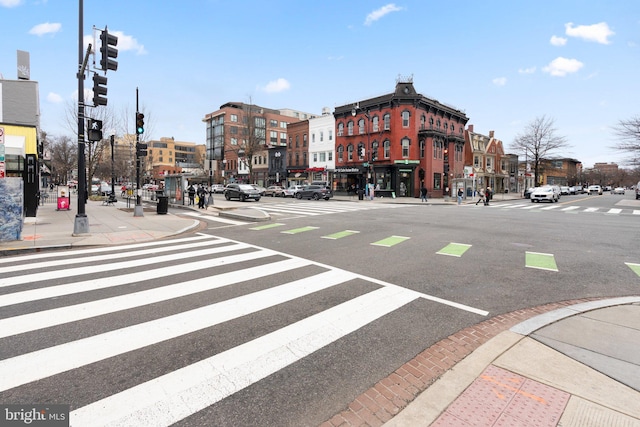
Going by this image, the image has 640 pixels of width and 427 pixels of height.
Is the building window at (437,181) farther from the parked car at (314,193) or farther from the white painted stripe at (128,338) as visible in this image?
the white painted stripe at (128,338)

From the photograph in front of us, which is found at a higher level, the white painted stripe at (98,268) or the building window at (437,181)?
the building window at (437,181)

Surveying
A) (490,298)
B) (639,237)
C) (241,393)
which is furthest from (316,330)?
(639,237)

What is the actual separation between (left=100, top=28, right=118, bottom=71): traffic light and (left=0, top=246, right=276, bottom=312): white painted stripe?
7.67m

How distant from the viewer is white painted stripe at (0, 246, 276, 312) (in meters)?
5.17

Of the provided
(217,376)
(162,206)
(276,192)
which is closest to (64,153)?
(276,192)

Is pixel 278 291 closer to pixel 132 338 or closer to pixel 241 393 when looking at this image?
pixel 132 338

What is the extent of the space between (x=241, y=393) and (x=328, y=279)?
3563 millimetres

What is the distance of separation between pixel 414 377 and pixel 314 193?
3387cm

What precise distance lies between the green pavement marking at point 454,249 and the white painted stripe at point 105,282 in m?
4.87

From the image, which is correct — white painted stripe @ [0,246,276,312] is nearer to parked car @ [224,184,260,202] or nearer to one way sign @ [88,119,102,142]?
one way sign @ [88,119,102,142]

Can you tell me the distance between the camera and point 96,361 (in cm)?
338

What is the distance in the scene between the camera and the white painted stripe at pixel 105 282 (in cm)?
517

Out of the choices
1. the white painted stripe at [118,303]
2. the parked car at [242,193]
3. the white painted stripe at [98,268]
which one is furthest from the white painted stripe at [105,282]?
the parked car at [242,193]

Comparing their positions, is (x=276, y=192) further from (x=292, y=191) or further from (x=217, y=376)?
(x=217, y=376)
